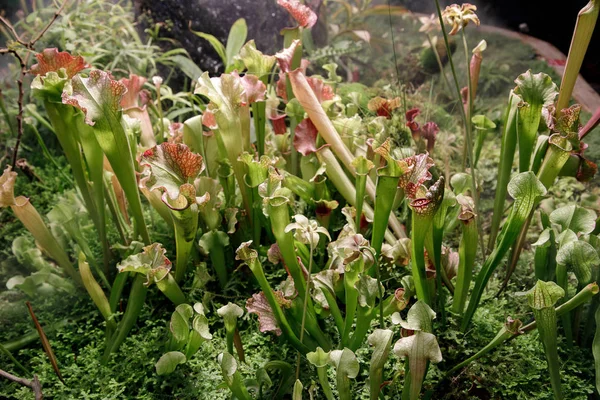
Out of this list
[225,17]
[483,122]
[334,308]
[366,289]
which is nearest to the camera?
[366,289]

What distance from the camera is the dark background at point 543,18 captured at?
2.43 meters

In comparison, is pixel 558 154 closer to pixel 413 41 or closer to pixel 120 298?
pixel 120 298

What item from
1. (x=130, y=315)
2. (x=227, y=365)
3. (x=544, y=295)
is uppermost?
(x=544, y=295)

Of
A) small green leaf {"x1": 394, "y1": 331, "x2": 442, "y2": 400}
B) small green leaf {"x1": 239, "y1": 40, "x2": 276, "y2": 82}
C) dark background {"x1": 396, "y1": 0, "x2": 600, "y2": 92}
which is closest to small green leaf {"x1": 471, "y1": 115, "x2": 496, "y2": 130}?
small green leaf {"x1": 239, "y1": 40, "x2": 276, "y2": 82}

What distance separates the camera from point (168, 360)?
2.95 ft

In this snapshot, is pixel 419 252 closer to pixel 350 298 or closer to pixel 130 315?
pixel 350 298

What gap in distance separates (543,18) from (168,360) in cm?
247

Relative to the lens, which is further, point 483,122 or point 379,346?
point 483,122

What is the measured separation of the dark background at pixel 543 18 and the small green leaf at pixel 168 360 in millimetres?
2178

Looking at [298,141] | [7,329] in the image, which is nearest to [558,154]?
[298,141]

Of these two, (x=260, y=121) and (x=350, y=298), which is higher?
(x=260, y=121)

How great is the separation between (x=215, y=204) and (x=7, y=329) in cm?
54

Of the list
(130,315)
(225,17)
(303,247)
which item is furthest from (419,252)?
(225,17)

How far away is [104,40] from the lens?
1.93 m
